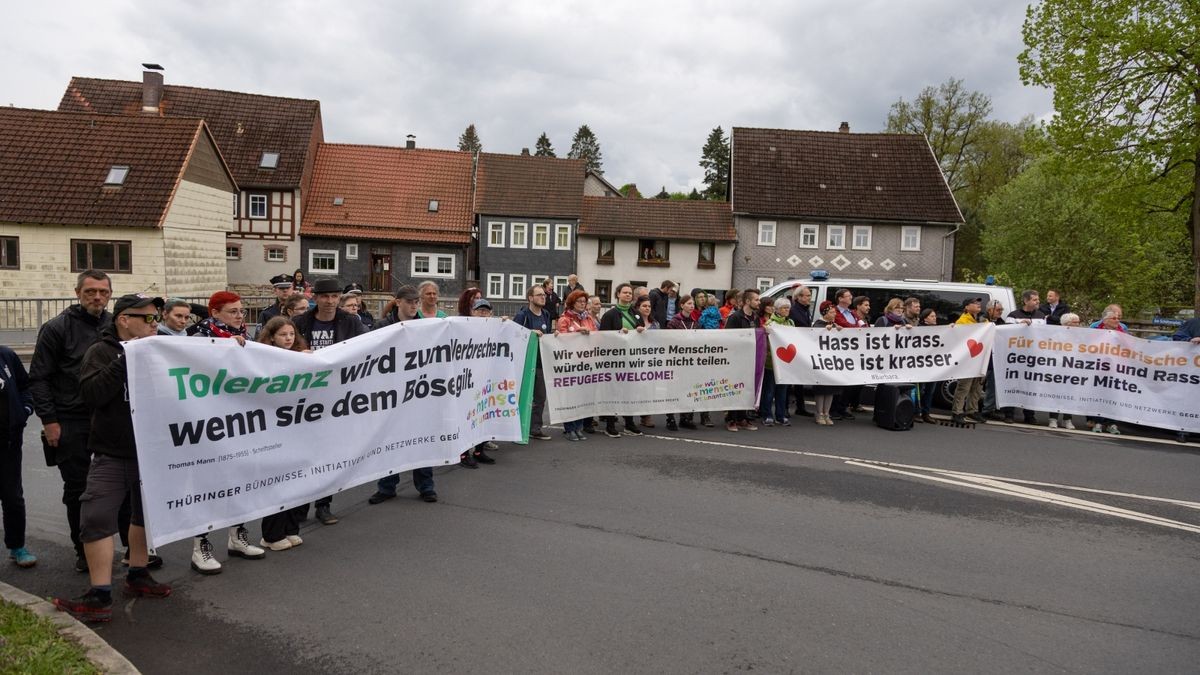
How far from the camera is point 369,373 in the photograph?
6758 mm

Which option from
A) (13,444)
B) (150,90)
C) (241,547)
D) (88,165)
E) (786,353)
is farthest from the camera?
(150,90)

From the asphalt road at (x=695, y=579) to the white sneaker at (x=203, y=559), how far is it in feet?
0.30

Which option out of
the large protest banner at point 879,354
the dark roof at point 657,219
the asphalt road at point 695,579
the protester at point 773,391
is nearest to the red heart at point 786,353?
the large protest banner at point 879,354

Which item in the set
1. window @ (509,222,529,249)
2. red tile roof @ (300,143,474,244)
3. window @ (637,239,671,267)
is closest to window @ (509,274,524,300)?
window @ (509,222,529,249)

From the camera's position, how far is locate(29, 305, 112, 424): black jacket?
5.21 meters

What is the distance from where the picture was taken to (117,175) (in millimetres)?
32000

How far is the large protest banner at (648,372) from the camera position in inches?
408

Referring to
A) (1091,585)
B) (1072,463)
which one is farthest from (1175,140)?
(1091,585)

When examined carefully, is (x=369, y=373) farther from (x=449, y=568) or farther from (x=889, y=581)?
(x=889, y=581)

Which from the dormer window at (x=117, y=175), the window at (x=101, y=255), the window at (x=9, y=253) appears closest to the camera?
the window at (x=9, y=253)

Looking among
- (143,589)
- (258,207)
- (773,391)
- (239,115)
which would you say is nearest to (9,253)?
(258,207)

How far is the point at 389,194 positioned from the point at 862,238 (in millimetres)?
27982

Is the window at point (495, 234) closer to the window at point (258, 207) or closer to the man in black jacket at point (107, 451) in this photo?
the window at point (258, 207)

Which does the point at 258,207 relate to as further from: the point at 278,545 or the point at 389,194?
the point at 278,545
